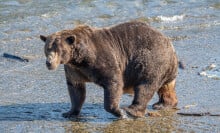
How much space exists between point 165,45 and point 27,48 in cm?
391

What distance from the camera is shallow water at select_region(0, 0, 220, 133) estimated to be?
26.6 ft

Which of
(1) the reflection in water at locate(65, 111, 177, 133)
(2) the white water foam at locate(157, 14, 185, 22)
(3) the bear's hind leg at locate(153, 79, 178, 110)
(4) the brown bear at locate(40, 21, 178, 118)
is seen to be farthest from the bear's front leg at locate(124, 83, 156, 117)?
(2) the white water foam at locate(157, 14, 185, 22)

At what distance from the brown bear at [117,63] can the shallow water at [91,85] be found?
222 mm

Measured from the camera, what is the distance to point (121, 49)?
28.1ft

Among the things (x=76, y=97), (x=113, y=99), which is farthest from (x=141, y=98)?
(x=76, y=97)

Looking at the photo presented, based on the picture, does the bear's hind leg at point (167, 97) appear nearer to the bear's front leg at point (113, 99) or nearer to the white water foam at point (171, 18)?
the bear's front leg at point (113, 99)

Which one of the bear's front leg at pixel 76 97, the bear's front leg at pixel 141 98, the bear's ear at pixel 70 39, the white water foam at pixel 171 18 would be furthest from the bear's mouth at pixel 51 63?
the white water foam at pixel 171 18

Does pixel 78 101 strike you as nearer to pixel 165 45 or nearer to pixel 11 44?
pixel 165 45

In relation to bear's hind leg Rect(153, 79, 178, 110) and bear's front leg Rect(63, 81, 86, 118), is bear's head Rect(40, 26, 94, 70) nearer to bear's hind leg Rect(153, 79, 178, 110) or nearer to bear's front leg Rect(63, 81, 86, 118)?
bear's front leg Rect(63, 81, 86, 118)

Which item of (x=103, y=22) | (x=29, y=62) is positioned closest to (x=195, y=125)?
(x=29, y=62)

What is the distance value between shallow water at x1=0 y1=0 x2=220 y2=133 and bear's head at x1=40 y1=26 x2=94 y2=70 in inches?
29.2

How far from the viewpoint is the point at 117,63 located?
27.5ft

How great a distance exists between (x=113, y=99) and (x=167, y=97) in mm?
965

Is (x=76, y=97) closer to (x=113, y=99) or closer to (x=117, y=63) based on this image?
(x=113, y=99)
